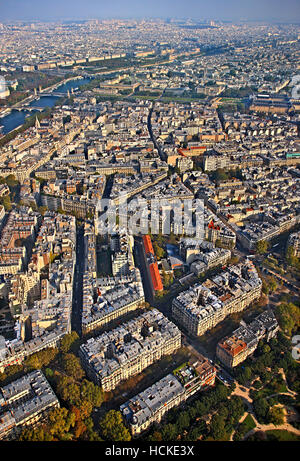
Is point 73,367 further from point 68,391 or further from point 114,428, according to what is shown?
point 114,428

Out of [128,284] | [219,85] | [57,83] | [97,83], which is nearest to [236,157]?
[128,284]

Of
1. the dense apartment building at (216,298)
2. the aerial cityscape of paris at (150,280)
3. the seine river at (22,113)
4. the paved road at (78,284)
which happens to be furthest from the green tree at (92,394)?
the seine river at (22,113)

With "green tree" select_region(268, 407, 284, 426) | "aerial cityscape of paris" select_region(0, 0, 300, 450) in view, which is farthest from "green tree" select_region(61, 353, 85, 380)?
"green tree" select_region(268, 407, 284, 426)

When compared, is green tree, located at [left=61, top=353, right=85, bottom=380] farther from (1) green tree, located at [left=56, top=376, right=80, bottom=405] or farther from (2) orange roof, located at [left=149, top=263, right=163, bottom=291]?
(2) orange roof, located at [left=149, top=263, right=163, bottom=291]

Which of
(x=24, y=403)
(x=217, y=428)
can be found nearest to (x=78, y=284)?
(x=24, y=403)

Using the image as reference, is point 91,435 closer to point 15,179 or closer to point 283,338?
point 283,338

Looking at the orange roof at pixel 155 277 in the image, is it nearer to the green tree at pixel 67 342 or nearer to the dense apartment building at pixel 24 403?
the green tree at pixel 67 342
